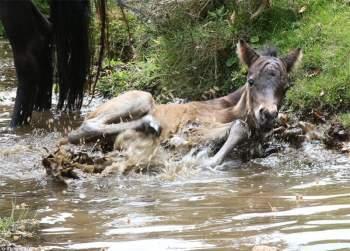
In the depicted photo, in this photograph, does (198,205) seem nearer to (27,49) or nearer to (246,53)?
(246,53)

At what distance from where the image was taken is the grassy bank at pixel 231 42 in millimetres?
7852

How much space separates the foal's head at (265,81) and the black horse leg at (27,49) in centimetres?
212

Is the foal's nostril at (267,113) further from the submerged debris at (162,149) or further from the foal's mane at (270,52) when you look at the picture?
the foal's mane at (270,52)

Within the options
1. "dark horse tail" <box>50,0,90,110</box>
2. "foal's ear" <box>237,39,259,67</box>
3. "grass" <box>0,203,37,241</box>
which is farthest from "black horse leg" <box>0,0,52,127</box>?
"grass" <box>0,203,37,241</box>

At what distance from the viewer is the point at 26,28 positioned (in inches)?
288

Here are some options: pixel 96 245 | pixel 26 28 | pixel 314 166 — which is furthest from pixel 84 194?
pixel 26 28

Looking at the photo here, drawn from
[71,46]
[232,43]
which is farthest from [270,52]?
[71,46]

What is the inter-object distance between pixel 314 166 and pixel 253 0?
10.4ft

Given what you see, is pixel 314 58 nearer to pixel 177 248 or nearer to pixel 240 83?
pixel 240 83

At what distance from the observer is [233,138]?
650cm

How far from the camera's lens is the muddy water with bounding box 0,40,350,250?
157 inches

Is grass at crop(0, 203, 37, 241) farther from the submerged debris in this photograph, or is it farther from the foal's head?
the foal's head

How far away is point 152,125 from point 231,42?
85.9 inches

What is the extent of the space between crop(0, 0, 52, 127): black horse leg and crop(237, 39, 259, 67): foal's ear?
2086 millimetres
